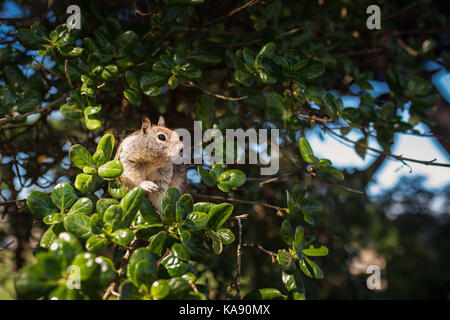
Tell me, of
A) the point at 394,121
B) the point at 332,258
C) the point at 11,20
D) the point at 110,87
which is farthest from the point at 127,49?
the point at 332,258

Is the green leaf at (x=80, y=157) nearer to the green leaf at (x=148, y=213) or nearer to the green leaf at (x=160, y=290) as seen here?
the green leaf at (x=148, y=213)

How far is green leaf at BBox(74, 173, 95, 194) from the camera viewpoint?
0.81 m

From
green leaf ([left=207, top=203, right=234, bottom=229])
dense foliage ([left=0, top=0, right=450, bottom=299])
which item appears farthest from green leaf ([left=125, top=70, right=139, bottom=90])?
green leaf ([left=207, top=203, right=234, bottom=229])

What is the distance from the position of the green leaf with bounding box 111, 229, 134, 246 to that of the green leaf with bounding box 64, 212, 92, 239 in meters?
0.06

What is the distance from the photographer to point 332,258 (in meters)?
1.90

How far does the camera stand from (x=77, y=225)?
2.27 ft

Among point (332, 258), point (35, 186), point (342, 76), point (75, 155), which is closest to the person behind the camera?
point (75, 155)

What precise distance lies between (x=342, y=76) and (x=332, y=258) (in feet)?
3.52

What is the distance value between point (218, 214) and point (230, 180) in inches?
6.5

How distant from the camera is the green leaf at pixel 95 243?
2.18 feet

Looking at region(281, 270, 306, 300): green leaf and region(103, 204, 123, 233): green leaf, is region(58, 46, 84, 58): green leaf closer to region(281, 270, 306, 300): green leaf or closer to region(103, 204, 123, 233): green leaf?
region(103, 204, 123, 233): green leaf

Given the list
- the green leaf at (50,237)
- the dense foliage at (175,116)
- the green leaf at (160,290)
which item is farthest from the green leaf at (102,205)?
the green leaf at (160,290)
